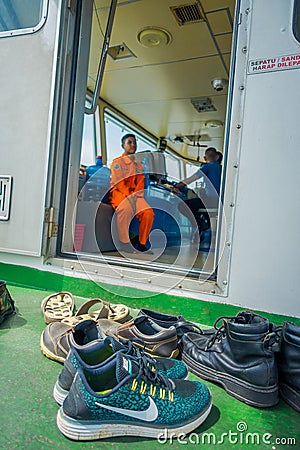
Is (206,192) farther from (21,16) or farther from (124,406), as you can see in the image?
(124,406)

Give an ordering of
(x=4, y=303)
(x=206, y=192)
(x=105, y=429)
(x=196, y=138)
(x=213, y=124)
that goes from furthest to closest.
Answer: (x=196, y=138) < (x=213, y=124) < (x=206, y=192) < (x=4, y=303) < (x=105, y=429)

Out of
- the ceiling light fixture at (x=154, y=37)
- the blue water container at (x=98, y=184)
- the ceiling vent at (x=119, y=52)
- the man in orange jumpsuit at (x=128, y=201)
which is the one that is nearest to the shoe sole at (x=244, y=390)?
the man in orange jumpsuit at (x=128, y=201)

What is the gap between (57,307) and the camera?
1.63 meters

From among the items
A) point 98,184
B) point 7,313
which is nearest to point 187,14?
point 98,184

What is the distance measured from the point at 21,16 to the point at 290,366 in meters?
2.50

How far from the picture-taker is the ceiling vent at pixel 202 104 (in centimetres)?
558

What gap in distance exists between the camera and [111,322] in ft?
4.68

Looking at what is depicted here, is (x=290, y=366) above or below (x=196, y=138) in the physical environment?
below

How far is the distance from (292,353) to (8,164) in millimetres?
1958

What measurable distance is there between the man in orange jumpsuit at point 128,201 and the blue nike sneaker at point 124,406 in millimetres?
2134

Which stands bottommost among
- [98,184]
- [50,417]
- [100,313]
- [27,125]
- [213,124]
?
[50,417]

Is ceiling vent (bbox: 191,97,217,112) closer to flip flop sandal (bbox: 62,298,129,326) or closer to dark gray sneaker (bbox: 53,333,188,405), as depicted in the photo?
flip flop sandal (bbox: 62,298,129,326)

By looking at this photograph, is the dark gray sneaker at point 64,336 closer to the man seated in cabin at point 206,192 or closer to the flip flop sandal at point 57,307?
the flip flop sandal at point 57,307

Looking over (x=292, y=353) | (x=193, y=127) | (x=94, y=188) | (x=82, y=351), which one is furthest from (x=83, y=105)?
(x=193, y=127)
